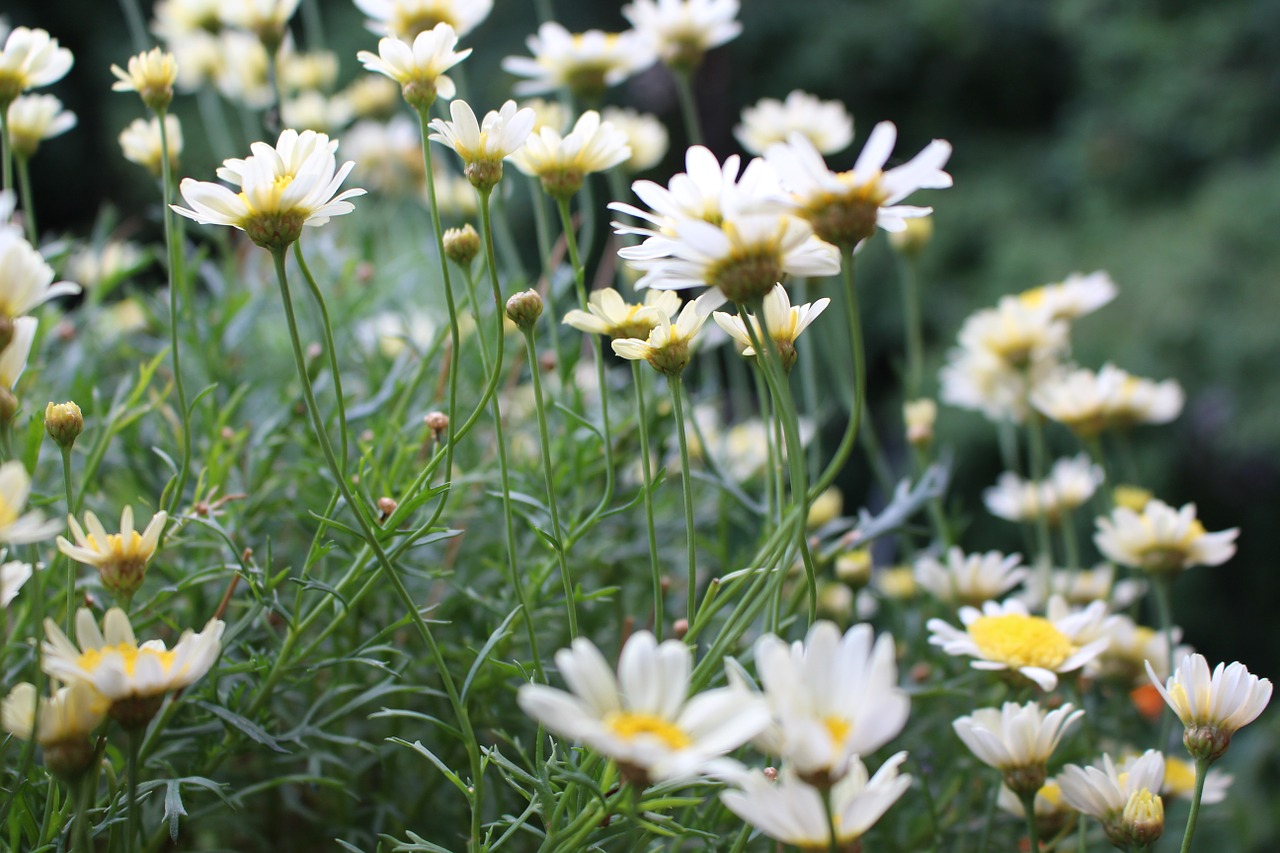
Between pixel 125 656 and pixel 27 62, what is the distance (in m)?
0.24

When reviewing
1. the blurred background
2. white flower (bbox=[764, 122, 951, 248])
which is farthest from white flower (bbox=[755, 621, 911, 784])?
the blurred background

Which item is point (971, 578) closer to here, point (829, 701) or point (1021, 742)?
point (1021, 742)

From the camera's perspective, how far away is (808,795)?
207 millimetres

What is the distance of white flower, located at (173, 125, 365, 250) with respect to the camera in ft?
0.95

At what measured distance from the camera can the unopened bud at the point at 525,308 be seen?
31cm

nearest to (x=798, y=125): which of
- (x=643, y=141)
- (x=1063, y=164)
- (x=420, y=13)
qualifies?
(x=643, y=141)

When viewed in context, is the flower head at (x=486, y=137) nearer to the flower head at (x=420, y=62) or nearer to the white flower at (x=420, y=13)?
the flower head at (x=420, y=62)

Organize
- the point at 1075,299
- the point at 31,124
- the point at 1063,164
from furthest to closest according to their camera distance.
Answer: the point at 1063,164 → the point at 1075,299 → the point at 31,124

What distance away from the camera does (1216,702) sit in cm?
32

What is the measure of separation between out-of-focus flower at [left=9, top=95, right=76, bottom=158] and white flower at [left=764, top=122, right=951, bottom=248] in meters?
0.32

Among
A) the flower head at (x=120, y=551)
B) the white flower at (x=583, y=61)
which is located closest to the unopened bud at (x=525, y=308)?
the flower head at (x=120, y=551)

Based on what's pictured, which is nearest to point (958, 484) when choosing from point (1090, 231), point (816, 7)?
point (1090, 231)

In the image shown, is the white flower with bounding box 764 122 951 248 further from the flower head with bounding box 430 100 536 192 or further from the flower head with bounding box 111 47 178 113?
the flower head with bounding box 111 47 178 113

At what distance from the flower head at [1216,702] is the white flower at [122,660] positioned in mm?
262
